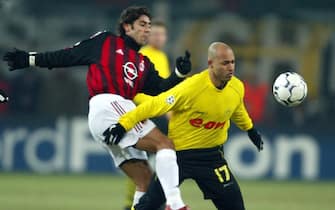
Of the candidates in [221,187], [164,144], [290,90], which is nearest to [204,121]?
[164,144]

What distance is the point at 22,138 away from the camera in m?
19.9

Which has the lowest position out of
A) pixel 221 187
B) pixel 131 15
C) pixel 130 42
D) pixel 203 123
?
pixel 221 187

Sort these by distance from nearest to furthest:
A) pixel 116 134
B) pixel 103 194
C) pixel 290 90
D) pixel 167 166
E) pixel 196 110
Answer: pixel 167 166 → pixel 116 134 → pixel 196 110 → pixel 290 90 → pixel 103 194

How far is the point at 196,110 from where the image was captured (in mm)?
10430

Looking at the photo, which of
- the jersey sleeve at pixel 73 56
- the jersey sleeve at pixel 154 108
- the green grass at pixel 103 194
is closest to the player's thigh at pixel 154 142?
the jersey sleeve at pixel 154 108

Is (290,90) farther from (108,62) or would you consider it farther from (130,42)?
(108,62)

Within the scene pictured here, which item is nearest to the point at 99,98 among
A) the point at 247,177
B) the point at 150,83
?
the point at 150,83

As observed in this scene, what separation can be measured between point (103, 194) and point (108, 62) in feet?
19.3

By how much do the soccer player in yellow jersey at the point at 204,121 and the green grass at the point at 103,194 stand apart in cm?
397

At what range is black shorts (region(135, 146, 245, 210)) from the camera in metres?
10.5

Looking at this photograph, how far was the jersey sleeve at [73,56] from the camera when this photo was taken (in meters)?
10.7

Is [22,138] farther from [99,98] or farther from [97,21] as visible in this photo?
[99,98]

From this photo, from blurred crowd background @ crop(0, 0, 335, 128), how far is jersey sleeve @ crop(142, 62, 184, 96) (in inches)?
336

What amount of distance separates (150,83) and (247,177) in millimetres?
8299
